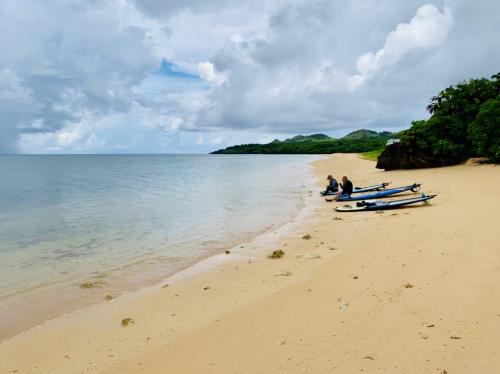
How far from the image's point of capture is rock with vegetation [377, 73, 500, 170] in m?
42.5

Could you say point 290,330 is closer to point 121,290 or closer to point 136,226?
point 121,290

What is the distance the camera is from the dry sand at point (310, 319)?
6199 millimetres

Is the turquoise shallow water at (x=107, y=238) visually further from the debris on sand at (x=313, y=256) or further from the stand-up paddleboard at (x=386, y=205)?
the debris on sand at (x=313, y=256)

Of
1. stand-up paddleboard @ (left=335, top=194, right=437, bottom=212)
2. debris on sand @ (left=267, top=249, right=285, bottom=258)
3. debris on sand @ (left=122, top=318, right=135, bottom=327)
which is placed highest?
stand-up paddleboard @ (left=335, top=194, right=437, bottom=212)

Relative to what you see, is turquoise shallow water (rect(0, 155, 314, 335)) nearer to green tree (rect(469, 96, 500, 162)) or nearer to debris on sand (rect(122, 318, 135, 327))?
debris on sand (rect(122, 318, 135, 327))

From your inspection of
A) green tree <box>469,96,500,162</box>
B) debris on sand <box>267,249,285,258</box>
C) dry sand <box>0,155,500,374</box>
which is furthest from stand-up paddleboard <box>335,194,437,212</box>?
green tree <box>469,96,500,162</box>

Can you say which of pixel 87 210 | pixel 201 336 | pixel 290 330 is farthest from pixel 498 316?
pixel 87 210

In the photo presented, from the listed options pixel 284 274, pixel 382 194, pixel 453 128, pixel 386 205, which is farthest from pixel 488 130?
pixel 284 274

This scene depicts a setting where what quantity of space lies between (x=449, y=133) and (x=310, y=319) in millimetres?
41296

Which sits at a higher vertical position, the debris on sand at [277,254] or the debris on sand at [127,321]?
the debris on sand at [277,254]

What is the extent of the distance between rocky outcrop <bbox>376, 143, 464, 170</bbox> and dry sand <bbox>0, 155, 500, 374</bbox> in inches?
1293

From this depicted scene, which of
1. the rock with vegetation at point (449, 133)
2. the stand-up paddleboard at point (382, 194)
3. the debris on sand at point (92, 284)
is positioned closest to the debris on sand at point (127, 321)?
the debris on sand at point (92, 284)

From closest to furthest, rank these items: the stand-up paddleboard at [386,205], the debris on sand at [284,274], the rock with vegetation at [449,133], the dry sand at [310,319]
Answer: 1. the dry sand at [310,319]
2. the debris on sand at [284,274]
3. the stand-up paddleboard at [386,205]
4. the rock with vegetation at [449,133]

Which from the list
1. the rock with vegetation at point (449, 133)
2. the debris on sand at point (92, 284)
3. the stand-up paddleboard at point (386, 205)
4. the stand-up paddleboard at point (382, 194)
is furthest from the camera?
the rock with vegetation at point (449, 133)
